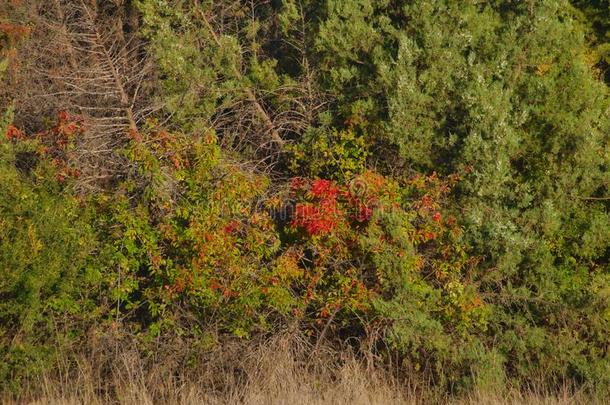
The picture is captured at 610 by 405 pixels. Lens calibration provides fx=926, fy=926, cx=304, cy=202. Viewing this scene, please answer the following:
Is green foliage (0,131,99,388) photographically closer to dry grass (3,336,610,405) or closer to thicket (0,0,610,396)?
thicket (0,0,610,396)

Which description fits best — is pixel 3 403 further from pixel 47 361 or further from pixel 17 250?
pixel 17 250

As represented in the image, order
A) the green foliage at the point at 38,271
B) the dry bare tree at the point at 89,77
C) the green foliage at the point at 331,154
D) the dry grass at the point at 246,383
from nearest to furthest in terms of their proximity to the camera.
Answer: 1. the dry grass at the point at 246,383
2. the green foliage at the point at 38,271
3. the green foliage at the point at 331,154
4. the dry bare tree at the point at 89,77

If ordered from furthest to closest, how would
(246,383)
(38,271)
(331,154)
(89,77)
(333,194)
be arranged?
(89,77) < (331,154) < (333,194) < (246,383) < (38,271)

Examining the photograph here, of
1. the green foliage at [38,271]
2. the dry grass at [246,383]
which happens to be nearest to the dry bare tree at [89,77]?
the green foliage at [38,271]

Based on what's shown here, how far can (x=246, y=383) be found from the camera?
27.3ft

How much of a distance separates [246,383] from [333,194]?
203cm

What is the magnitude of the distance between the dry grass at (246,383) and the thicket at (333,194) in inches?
8.9

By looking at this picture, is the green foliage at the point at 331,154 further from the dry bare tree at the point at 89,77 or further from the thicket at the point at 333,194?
the dry bare tree at the point at 89,77

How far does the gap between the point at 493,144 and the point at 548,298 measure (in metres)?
1.67

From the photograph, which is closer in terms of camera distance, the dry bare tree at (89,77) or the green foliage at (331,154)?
the green foliage at (331,154)

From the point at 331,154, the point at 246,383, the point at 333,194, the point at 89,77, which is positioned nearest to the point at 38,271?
the point at 246,383

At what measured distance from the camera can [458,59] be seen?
32.8 feet

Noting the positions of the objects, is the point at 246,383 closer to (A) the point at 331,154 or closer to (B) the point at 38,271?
(B) the point at 38,271

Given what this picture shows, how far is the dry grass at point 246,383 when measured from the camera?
771 cm
